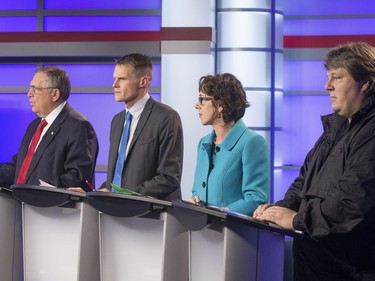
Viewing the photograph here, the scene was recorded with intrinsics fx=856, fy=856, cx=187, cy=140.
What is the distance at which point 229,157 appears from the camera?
402cm

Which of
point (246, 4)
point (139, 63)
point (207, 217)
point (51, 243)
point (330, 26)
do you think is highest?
point (246, 4)

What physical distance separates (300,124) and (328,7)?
1155 millimetres

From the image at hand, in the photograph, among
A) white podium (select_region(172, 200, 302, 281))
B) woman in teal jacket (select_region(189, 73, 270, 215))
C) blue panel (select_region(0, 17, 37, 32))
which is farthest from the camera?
blue panel (select_region(0, 17, 37, 32))

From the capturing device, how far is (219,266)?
3303 millimetres

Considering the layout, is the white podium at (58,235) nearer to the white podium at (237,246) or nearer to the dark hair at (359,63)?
the white podium at (237,246)

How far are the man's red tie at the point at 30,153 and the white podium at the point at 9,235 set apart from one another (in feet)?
2.42

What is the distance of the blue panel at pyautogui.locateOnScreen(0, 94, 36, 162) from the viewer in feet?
27.8

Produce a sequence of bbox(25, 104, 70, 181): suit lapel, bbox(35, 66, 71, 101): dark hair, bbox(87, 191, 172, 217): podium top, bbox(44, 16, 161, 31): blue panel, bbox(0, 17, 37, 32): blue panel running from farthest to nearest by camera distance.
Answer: bbox(0, 17, 37, 32): blue panel, bbox(44, 16, 161, 31): blue panel, bbox(35, 66, 71, 101): dark hair, bbox(25, 104, 70, 181): suit lapel, bbox(87, 191, 172, 217): podium top

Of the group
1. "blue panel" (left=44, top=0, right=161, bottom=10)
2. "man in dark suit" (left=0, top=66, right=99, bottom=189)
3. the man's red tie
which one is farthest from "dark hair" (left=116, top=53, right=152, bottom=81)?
"blue panel" (left=44, top=0, right=161, bottom=10)

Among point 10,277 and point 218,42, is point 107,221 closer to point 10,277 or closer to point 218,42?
point 10,277

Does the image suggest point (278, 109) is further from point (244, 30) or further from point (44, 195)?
point (44, 195)

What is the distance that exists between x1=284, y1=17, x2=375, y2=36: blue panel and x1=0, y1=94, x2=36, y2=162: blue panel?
2690mm

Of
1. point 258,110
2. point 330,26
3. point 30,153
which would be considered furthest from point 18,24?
point 30,153

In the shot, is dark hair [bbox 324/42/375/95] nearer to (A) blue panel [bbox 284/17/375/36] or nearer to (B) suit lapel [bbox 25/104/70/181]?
(B) suit lapel [bbox 25/104/70/181]
